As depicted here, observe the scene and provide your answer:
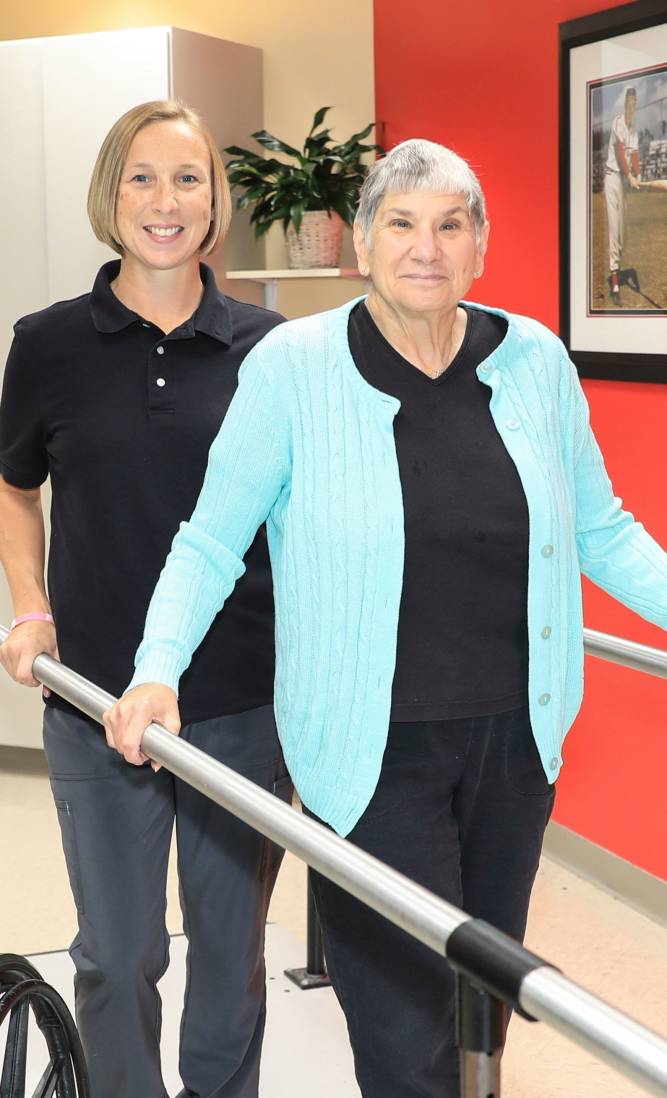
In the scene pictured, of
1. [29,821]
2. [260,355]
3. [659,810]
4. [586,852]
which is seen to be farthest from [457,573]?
[29,821]

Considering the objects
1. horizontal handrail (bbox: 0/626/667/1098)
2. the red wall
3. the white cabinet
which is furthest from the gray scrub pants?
the white cabinet

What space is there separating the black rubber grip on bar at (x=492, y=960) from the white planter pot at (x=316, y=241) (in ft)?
10.4

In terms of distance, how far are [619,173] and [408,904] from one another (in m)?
2.44

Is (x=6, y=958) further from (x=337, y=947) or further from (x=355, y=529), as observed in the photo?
(x=355, y=529)

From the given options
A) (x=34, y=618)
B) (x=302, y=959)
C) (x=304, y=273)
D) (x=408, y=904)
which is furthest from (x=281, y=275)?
(x=408, y=904)

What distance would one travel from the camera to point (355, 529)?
151 cm

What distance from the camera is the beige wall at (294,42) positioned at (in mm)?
4152

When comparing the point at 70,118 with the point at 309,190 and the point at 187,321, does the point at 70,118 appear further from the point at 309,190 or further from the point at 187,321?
the point at 187,321

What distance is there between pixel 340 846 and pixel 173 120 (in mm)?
1177

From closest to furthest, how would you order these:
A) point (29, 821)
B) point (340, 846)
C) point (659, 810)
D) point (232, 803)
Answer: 1. point (340, 846)
2. point (232, 803)
3. point (659, 810)
4. point (29, 821)

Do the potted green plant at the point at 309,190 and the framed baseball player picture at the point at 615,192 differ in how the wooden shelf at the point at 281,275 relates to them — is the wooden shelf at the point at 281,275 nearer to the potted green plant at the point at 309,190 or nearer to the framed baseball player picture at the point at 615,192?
the potted green plant at the point at 309,190

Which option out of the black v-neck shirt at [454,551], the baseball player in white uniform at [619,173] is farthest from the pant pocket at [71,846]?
the baseball player in white uniform at [619,173]

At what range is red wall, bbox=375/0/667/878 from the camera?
10.9ft

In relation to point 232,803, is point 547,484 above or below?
above
